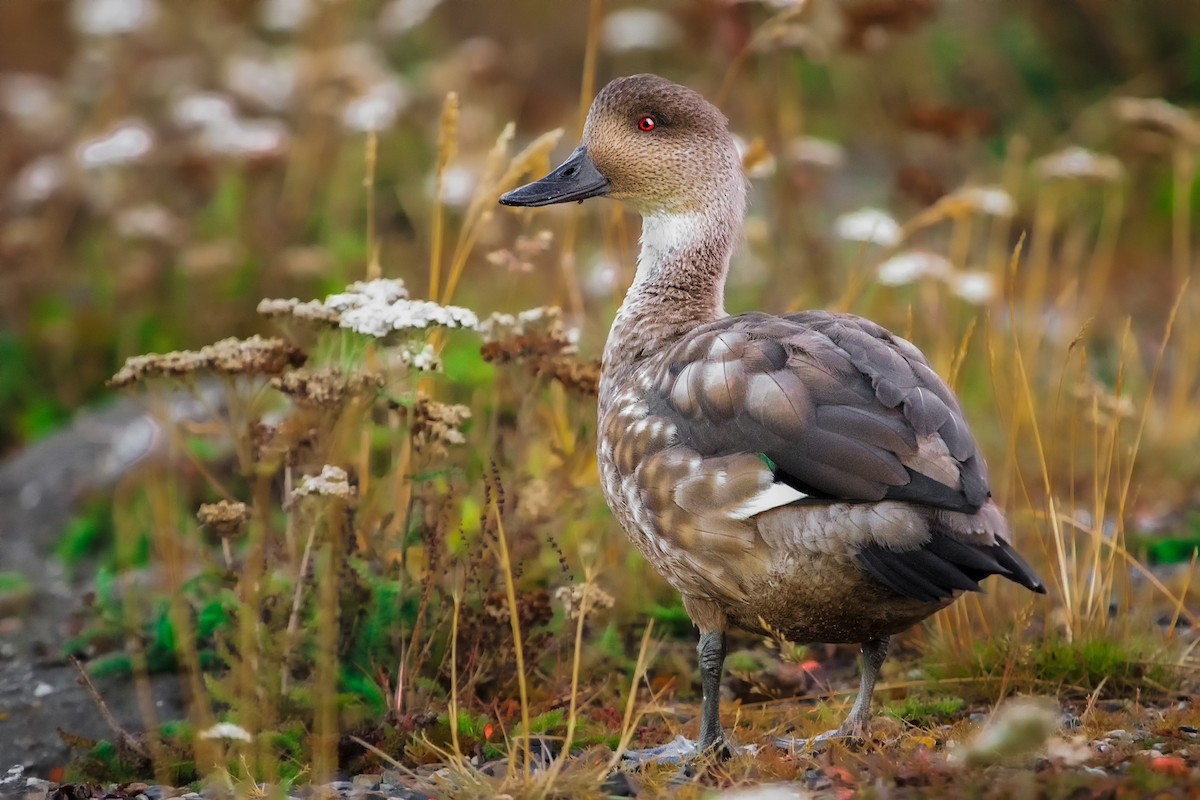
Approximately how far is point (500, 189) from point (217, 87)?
17.3 ft

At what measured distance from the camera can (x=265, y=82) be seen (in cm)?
779

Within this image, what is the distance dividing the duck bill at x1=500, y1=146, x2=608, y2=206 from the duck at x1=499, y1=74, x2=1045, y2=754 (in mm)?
492

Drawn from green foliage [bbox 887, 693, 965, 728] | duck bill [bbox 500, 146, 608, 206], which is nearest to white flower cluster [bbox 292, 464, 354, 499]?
duck bill [bbox 500, 146, 608, 206]

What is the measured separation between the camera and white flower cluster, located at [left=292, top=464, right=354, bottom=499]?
11.5ft

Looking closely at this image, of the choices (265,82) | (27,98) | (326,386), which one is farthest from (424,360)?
(27,98)

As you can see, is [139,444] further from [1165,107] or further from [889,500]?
[1165,107]

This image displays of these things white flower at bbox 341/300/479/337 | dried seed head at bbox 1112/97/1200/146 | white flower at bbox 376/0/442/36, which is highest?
white flower at bbox 376/0/442/36

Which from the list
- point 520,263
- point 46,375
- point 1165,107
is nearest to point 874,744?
point 520,263

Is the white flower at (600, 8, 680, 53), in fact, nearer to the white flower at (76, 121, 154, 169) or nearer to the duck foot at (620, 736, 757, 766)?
the white flower at (76, 121, 154, 169)

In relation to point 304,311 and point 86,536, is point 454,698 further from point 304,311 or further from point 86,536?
point 86,536

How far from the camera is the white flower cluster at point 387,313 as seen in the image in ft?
12.2

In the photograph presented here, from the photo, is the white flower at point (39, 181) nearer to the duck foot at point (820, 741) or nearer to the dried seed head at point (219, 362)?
the dried seed head at point (219, 362)

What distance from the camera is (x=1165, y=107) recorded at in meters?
5.89

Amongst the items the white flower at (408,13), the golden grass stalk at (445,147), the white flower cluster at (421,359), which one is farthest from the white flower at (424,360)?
the white flower at (408,13)
